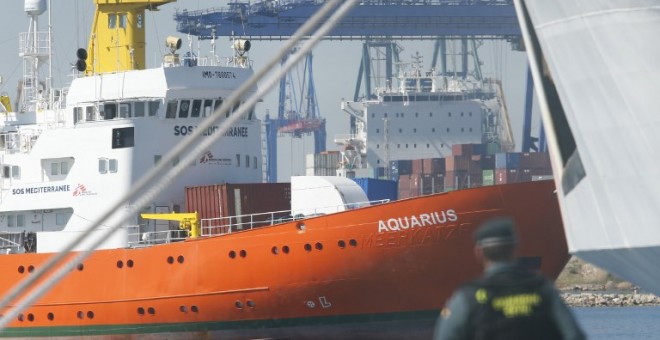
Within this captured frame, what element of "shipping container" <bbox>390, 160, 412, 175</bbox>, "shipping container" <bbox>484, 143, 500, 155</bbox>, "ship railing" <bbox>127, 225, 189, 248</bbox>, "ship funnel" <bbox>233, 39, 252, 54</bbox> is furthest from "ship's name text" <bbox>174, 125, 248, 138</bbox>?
"shipping container" <bbox>484, 143, 500, 155</bbox>

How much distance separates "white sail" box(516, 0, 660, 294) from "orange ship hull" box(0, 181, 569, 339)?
8.55 meters

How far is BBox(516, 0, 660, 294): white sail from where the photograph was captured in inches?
489

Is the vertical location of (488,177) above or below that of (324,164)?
below

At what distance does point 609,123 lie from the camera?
12.8m

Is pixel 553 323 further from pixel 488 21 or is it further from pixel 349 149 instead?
pixel 349 149

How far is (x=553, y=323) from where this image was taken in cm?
651

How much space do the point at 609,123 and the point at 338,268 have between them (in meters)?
10.1

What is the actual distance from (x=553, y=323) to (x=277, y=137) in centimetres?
12019

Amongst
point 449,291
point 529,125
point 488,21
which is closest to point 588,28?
point 449,291

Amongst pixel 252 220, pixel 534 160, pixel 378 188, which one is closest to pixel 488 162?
pixel 534 160

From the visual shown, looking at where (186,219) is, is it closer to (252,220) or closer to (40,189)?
(252,220)

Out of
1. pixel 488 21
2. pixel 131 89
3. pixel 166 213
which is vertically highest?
pixel 488 21

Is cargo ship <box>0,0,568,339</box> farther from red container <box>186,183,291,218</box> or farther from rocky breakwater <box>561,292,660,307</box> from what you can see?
rocky breakwater <box>561,292,660,307</box>

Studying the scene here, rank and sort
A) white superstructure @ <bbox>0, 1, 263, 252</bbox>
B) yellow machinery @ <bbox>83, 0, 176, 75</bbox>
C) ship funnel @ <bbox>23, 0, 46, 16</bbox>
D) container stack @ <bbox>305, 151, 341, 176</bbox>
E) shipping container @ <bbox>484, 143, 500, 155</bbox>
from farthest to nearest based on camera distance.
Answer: container stack @ <bbox>305, 151, 341, 176</bbox> < shipping container @ <bbox>484, 143, 500, 155</bbox> < ship funnel @ <bbox>23, 0, 46, 16</bbox> < yellow machinery @ <bbox>83, 0, 176, 75</bbox> < white superstructure @ <bbox>0, 1, 263, 252</bbox>
